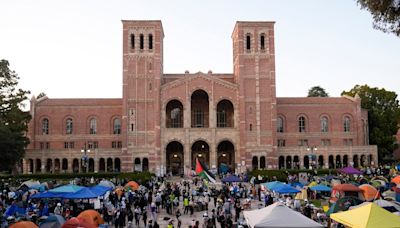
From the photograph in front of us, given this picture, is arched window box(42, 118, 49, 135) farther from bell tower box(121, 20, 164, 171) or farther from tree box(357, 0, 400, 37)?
tree box(357, 0, 400, 37)

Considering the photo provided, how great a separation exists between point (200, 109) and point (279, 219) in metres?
51.8

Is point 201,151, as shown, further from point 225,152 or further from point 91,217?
point 91,217

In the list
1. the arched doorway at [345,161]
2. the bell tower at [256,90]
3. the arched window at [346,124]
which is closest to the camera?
the bell tower at [256,90]

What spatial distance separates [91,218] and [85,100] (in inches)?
1889

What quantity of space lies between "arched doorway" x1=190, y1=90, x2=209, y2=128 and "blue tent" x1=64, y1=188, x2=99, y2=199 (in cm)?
4078

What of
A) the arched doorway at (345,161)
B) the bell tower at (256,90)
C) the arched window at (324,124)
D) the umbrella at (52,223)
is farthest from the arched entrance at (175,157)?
the umbrella at (52,223)

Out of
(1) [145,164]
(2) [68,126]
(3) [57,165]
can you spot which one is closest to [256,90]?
(1) [145,164]

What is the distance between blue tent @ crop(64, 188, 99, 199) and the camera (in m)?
24.1

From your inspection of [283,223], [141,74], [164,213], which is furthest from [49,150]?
[283,223]

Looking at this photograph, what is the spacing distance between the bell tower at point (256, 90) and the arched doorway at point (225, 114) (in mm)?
4363

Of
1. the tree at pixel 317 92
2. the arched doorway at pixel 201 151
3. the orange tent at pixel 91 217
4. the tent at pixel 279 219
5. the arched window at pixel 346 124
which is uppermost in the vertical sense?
the tree at pixel 317 92

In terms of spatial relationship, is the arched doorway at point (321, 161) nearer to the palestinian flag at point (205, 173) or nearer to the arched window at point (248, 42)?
the arched window at point (248, 42)

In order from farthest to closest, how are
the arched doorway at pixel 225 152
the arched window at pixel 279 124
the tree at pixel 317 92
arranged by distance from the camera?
the tree at pixel 317 92
the arched window at pixel 279 124
the arched doorway at pixel 225 152

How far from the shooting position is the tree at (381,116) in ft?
225
